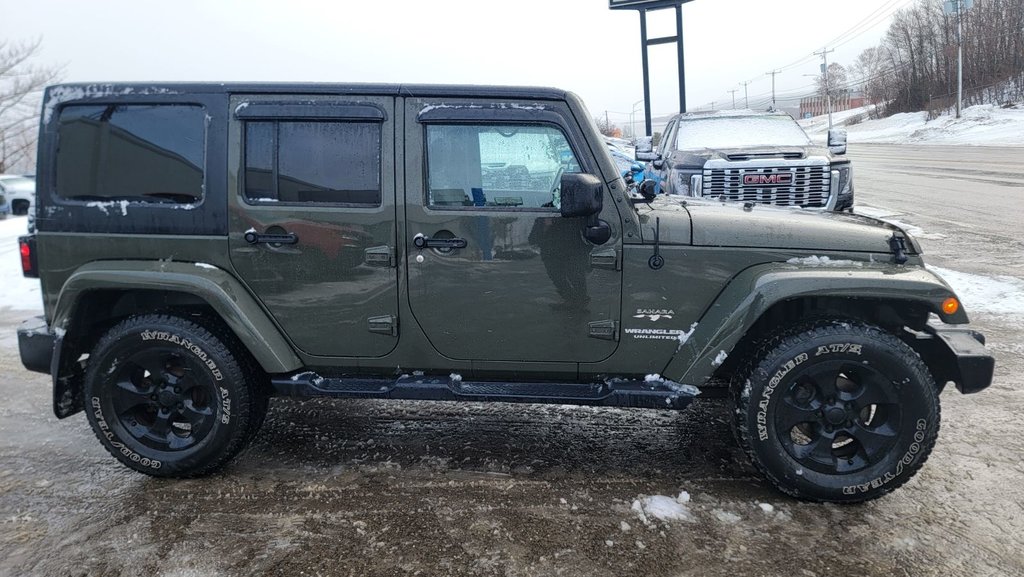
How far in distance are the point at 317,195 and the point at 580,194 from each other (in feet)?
4.31

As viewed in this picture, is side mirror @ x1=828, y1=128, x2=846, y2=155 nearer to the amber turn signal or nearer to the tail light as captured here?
the amber turn signal

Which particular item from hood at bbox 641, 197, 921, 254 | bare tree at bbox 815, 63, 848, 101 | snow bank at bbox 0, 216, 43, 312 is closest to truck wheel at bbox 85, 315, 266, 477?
hood at bbox 641, 197, 921, 254

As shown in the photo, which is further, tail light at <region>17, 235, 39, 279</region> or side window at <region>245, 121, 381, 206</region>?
tail light at <region>17, 235, 39, 279</region>

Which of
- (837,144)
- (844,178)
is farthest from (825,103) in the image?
(844,178)

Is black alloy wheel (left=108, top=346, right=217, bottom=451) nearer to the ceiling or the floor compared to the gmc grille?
nearer to the floor

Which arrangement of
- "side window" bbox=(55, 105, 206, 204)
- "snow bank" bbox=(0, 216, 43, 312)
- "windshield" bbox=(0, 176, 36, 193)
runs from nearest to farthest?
"side window" bbox=(55, 105, 206, 204) < "snow bank" bbox=(0, 216, 43, 312) < "windshield" bbox=(0, 176, 36, 193)

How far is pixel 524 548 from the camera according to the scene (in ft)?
9.71

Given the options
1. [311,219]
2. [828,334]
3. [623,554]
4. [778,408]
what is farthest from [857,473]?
[311,219]

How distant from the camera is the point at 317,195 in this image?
3.47m

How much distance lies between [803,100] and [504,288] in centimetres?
12260

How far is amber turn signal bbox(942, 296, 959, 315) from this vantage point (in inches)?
124

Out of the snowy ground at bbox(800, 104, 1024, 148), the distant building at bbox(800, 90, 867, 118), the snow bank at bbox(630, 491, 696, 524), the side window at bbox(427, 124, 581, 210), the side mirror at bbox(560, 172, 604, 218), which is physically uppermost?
the distant building at bbox(800, 90, 867, 118)

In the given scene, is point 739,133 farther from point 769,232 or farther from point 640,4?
point 769,232

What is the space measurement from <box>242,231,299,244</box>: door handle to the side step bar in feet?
2.34
